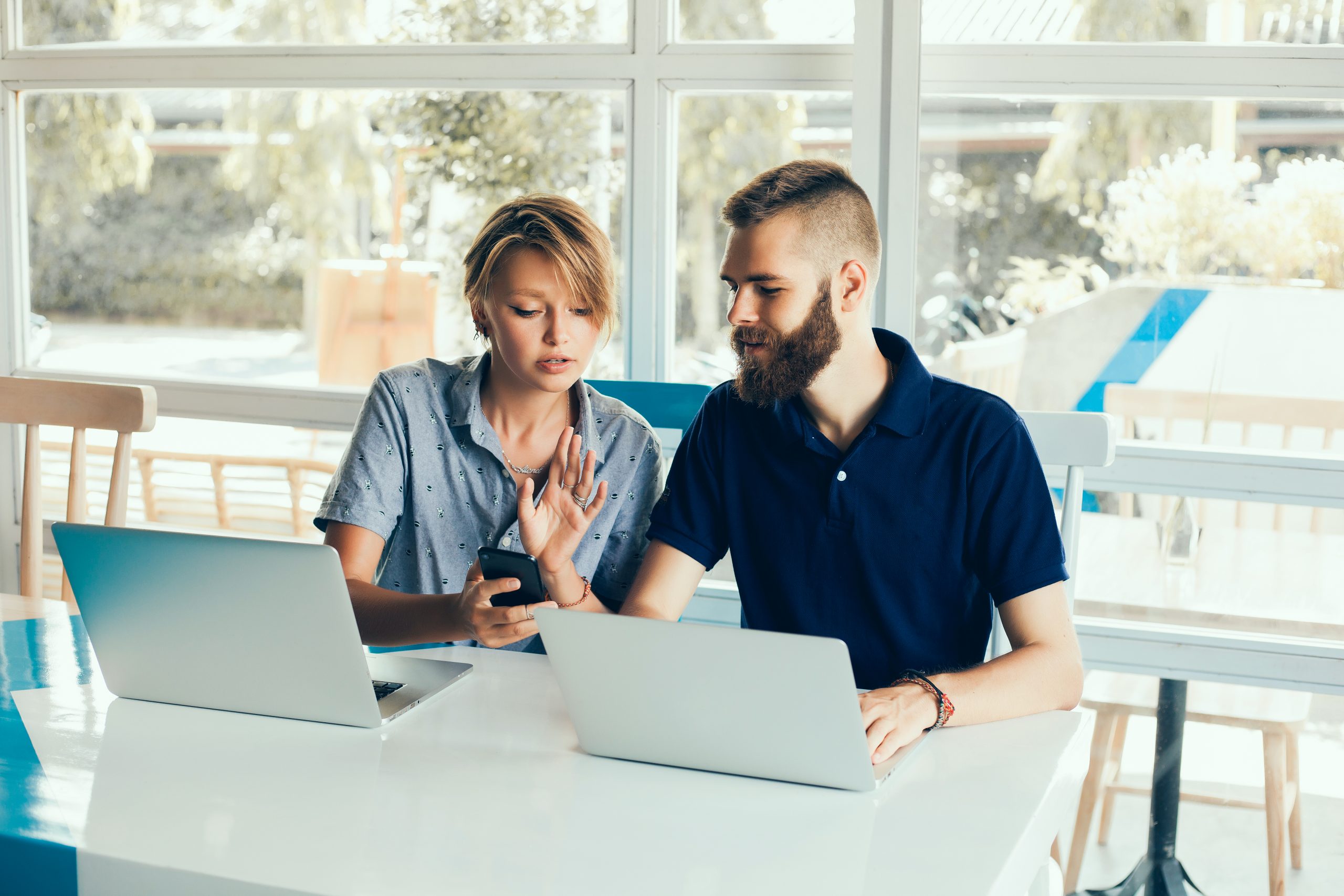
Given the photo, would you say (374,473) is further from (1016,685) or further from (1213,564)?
(1213,564)

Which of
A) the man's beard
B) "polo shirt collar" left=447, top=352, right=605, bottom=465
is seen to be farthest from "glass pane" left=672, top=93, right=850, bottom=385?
the man's beard

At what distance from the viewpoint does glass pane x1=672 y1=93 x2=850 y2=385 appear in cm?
228

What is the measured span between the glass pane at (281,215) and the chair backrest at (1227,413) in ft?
3.26

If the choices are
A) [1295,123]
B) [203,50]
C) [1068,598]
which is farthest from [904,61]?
[203,50]

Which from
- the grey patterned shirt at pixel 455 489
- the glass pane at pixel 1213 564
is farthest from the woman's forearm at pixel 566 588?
the glass pane at pixel 1213 564

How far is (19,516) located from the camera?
9.55 ft

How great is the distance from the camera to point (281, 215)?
2.65m

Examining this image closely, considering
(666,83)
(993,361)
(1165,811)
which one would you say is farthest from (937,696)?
(666,83)

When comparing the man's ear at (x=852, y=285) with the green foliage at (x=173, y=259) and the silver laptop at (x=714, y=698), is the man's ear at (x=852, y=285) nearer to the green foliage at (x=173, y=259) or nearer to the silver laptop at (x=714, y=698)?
the silver laptop at (x=714, y=698)

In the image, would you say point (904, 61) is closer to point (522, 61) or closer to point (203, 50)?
point (522, 61)

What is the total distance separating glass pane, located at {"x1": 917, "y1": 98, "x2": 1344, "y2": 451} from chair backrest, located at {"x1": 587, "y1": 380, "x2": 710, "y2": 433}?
61cm

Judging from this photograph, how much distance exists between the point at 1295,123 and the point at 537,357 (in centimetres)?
138

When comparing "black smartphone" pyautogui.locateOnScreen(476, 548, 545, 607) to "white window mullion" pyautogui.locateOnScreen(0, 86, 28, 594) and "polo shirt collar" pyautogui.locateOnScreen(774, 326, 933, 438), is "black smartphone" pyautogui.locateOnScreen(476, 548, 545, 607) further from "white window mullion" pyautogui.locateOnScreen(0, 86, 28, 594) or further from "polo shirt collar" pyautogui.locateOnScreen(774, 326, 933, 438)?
"white window mullion" pyautogui.locateOnScreen(0, 86, 28, 594)

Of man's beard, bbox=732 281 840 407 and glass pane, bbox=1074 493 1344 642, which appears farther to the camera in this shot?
glass pane, bbox=1074 493 1344 642
